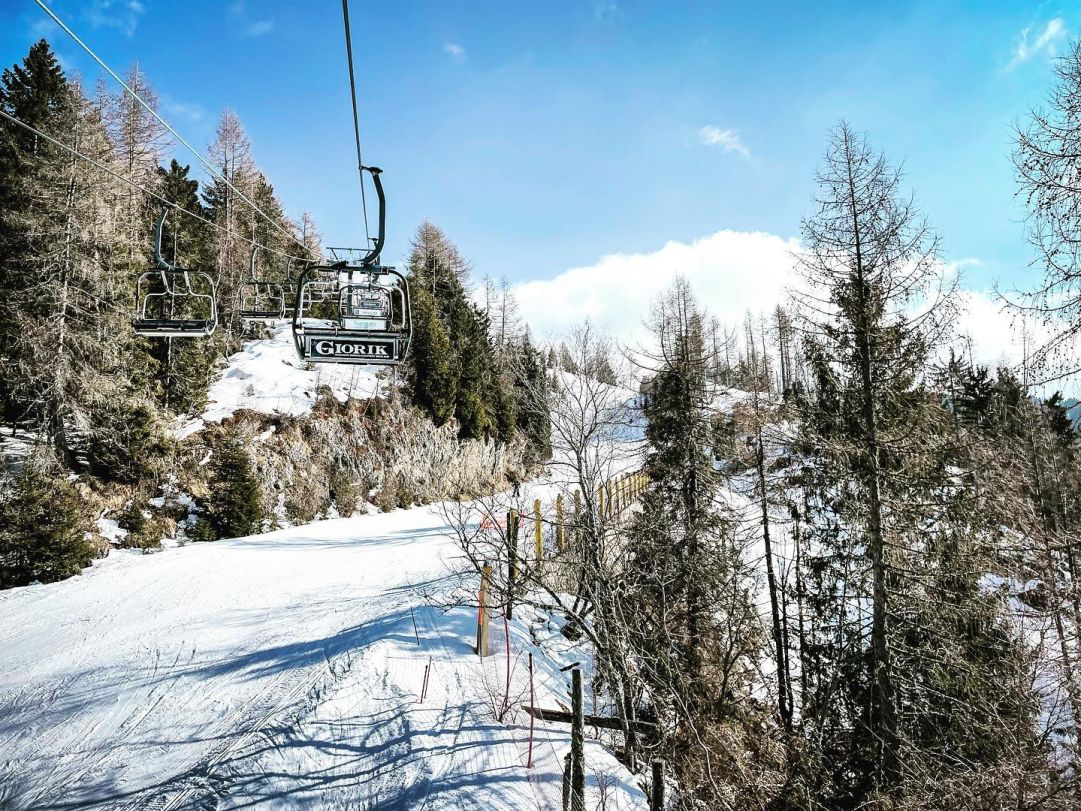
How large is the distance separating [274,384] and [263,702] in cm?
1713

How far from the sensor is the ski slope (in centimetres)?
494

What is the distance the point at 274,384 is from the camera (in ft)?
67.7

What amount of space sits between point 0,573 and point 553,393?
36.0 ft

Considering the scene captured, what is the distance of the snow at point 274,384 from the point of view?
18422 millimetres

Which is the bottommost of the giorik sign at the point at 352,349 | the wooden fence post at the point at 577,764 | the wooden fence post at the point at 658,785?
the wooden fence post at the point at 658,785

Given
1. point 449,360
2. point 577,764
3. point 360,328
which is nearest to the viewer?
point 577,764

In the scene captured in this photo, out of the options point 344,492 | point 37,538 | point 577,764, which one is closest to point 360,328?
point 577,764

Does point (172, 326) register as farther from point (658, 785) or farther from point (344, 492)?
point (344, 492)

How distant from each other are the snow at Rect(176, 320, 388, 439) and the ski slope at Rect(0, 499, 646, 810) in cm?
956

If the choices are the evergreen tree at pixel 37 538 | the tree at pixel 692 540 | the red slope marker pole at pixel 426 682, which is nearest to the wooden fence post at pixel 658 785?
the red slope marker pole at pixel 426 682

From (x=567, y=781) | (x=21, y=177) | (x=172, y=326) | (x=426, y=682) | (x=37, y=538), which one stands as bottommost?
(x=567, y=781)

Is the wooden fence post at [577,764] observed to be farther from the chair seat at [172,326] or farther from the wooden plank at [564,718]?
the chair seat at [172,326]

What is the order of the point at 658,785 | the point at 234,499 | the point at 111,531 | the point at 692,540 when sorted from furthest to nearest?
the point at 234,499, the point at 111,531, the point at 692,540, the point at 658,785

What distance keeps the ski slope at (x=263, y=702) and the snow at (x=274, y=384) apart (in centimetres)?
956
